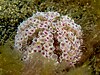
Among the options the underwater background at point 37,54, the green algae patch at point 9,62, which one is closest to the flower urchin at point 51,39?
the underwater background at point 37,54

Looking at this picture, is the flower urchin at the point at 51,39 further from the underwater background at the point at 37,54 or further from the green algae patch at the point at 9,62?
the green algae patch at the point at 9,62

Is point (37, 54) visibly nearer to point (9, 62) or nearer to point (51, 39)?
point (9, 62)

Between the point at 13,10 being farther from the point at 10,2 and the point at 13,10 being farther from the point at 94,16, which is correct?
the point at 94,16

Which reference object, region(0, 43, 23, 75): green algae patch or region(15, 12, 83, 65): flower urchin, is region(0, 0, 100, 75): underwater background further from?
region(15, 12, 83, 65): flower urchin

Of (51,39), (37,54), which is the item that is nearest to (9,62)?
(37,54)

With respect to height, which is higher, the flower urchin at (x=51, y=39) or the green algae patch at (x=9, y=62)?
the flower urchin at (x=51, y=39)

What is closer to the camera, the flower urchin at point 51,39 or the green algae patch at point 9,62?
the green algae patch at point 9,62

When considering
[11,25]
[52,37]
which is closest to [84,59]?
[52,37]

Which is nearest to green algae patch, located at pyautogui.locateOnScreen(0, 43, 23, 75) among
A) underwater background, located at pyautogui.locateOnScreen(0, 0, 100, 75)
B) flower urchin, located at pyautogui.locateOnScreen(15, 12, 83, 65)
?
underwater background, located at pyautogui.locateOnScreen(0, 0, 100, 75)
